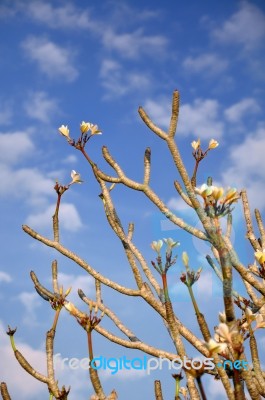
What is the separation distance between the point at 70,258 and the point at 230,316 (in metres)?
2.57

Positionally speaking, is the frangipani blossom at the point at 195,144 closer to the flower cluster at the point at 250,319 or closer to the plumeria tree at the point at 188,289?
the plumeria tree at the point at 188,289

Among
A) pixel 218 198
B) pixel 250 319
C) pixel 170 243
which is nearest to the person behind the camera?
pixel 218 198

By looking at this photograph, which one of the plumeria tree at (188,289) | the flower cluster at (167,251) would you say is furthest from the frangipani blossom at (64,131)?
the flower cluster at (167,251)

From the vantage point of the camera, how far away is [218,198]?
2.14 metres

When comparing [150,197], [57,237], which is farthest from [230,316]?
[57,237]

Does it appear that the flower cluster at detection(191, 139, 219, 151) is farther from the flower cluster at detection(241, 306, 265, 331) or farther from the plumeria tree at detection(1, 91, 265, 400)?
the flower cluster at detection(241, 306, 265, 331)

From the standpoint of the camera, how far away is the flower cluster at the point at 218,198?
6.99 feet

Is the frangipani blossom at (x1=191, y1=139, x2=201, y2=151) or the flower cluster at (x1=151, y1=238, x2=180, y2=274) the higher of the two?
the frangipani blossom at (x1=191, y1=139, x2=201, y2=151)

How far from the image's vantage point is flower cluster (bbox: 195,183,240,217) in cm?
213

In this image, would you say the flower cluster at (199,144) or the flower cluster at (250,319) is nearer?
the flower cluster at (250,319)

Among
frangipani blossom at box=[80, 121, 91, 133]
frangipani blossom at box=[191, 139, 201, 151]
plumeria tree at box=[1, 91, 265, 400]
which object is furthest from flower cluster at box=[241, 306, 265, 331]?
frangipani blossom at box=[80, 121, 91, 133]

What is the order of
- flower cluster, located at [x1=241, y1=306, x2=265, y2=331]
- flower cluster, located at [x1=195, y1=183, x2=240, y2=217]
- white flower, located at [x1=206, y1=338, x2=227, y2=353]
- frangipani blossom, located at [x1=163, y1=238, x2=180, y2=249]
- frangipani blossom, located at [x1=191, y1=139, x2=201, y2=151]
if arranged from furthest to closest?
frangipani blossom, located at [x1=191, y1=139, x2=201, y2=151], frangipani blossom, located at [x1=163, y1=238, x2=180, y2=249], flower cluster, located at [x1=241, y1=306, x2=265, y2=331], flower cluster, located at [x1=195, y1=183, x2=240, y2=217], white flower, located at [x1=206, y1=338, x2=227, y2=353]

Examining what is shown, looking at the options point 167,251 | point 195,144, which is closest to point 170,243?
point 167,251

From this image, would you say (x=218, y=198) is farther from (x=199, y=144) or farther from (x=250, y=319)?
(x=199, y=144)
